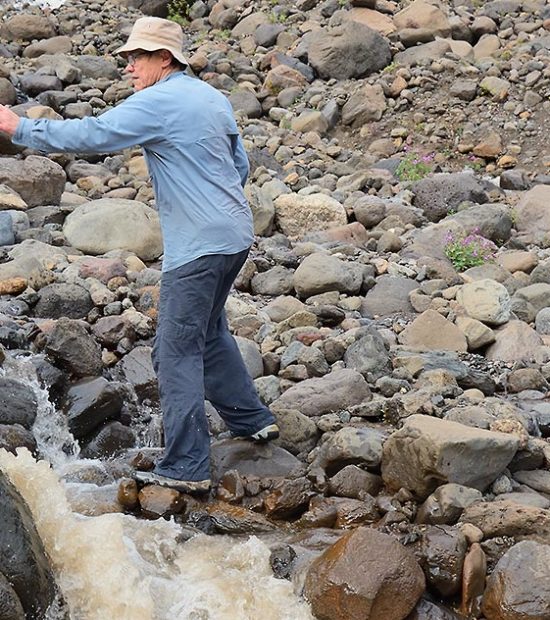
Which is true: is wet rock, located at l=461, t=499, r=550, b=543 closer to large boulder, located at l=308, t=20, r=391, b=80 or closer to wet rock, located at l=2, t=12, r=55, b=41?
large boulder, located at l=308, t=20, r=391, b=80

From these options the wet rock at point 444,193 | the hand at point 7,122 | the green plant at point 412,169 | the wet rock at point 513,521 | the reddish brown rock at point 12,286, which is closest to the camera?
the hand at point 7,122

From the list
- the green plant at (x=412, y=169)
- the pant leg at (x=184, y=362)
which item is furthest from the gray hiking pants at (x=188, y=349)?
the green plant at (x=412, y=169)

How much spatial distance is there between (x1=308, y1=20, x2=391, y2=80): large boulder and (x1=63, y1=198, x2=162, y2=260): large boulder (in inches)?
316

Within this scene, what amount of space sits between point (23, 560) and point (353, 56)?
13176mm

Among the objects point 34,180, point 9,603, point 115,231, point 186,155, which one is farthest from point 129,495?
point 34,180

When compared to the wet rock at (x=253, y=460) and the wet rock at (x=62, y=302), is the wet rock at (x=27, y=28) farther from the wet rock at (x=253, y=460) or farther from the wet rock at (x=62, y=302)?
the wet rock at (x=253, y=460)

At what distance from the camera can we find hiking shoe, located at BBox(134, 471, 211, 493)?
15.1 ft

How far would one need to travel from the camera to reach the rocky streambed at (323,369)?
390 cm

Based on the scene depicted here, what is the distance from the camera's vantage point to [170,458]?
182 inches

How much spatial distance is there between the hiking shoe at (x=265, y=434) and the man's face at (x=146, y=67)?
1891 mm

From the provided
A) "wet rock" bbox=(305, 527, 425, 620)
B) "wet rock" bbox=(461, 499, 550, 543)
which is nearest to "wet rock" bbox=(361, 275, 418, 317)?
"wet rock" bbox=(461, 499, 550, 543)

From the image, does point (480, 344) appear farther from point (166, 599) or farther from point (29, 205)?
point (29, 205)

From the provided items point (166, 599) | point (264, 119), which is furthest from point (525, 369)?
point (264, 119)

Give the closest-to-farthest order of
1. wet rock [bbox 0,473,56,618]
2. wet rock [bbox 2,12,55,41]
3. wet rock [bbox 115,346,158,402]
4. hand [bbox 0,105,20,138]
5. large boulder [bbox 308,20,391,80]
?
1. wet rock [bbox 0,473,56,618]
2. hand [bbox 0,105,20,138]
3. wet rock [bbox 115,346,158,402]
4. large boulder [bbox 308,20,391,80]
5. wet rock [bbox 2,12,55,41]
